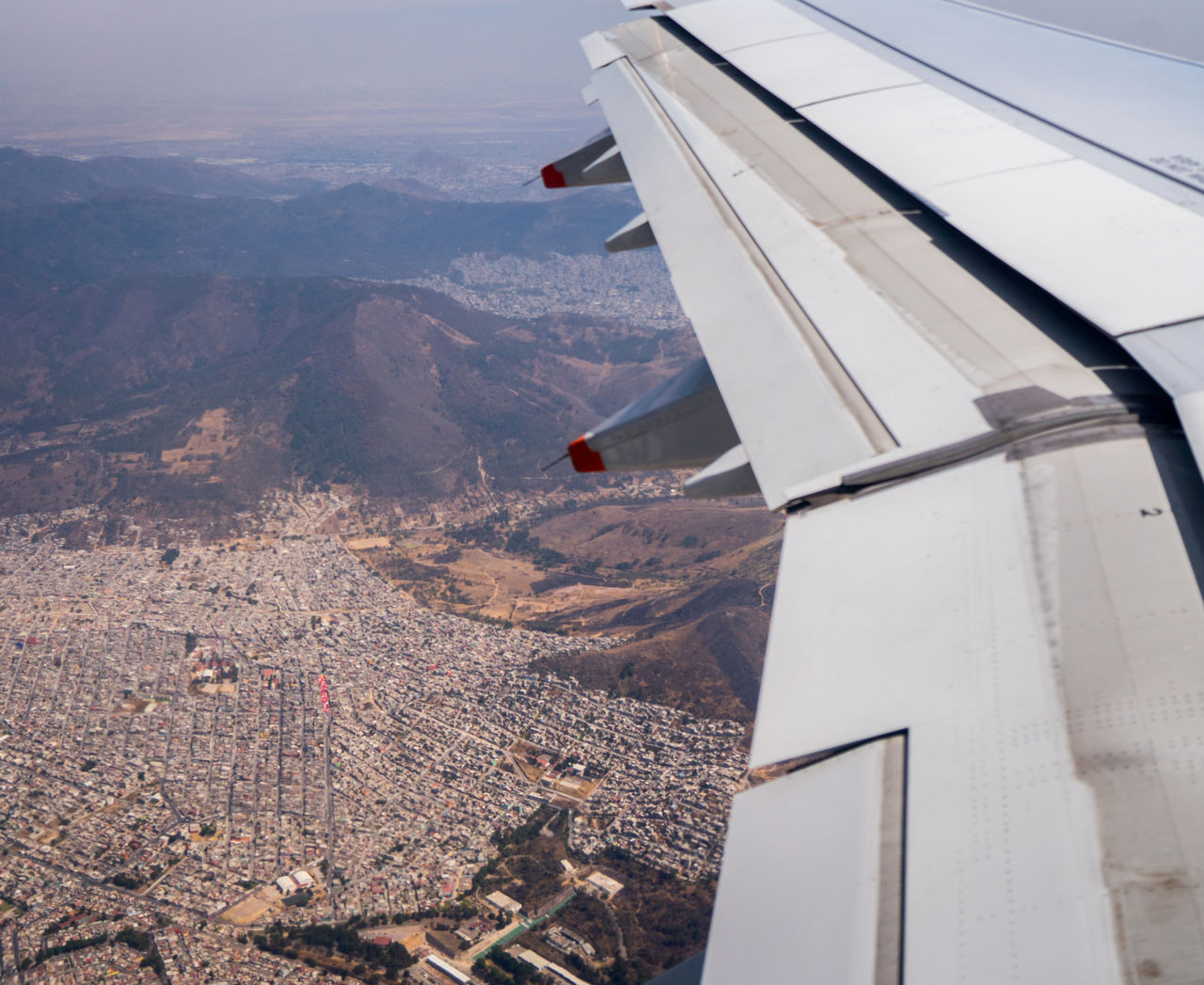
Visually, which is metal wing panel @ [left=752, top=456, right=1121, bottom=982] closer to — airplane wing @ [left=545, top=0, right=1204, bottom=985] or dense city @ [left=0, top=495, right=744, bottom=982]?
airplane wing @ [left=545, top=0, right=1204, bottom=985]

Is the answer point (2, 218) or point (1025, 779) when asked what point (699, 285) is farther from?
point (2, 218)

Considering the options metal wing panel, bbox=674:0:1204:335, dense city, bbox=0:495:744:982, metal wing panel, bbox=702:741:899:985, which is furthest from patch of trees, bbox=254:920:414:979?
metal wing panel, bbox=702:741:899:985

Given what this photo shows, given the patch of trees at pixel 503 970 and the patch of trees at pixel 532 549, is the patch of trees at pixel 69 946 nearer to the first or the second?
the patch of trees at pixel 503 970

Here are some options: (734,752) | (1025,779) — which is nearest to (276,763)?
(734,752)

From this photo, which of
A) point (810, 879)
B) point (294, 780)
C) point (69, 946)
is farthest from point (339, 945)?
point (810, 879)

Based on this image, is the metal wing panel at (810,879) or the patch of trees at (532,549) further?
the patch of trees at (532,549)

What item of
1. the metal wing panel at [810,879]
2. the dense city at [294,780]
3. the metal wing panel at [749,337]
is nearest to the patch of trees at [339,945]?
the dense city at [294,780]
